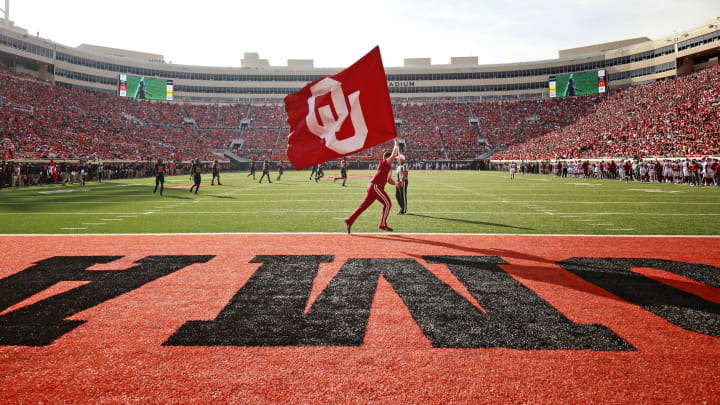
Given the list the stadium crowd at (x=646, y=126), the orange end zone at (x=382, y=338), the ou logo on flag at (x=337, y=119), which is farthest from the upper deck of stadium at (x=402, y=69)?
the orange end zone at (x=382, y=338)

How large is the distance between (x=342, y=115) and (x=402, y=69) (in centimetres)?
7129

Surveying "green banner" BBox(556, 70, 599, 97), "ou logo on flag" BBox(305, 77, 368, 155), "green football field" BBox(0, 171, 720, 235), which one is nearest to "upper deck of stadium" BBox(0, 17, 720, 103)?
"green banner" BBox(556, 70, 599, 97)

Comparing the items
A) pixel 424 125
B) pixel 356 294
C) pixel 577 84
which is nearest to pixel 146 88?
pixel 424 125

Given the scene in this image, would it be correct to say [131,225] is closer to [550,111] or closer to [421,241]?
[421,241]

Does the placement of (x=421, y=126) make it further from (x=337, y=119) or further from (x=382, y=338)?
(x=382, y=338)

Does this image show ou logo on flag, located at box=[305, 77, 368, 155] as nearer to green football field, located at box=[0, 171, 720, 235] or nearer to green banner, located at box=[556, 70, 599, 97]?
green football field, located at box=[0, 171, 720, 235]

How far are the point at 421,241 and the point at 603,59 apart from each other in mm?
68801

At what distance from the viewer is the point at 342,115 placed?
776 cm

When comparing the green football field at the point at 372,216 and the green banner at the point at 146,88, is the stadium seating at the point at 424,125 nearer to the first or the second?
the green banner at the point at 146,88

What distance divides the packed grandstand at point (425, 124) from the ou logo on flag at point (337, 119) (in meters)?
30.6

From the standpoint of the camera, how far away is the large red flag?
7.43 m

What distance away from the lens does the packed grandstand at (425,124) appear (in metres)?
36.7

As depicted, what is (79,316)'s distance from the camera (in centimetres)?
399

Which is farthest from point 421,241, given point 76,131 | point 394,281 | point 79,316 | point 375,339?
point 76,131
